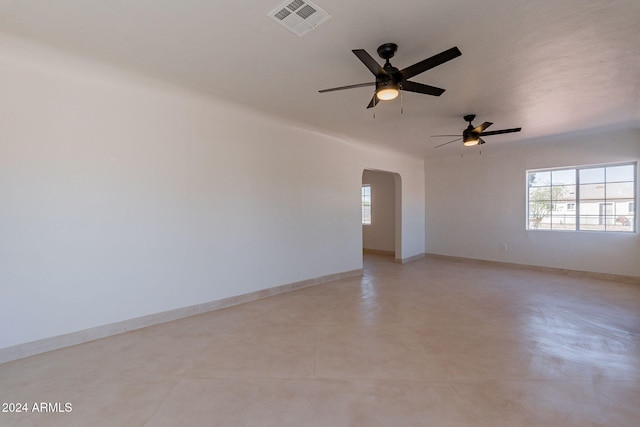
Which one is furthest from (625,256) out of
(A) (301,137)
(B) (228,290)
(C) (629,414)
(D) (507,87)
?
(B) (228,290)

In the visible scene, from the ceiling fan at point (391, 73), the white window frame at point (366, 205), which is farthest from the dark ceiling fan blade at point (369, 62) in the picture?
the white window frame at point (366, 205)

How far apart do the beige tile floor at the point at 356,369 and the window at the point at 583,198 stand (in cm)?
220

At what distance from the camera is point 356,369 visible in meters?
2.25

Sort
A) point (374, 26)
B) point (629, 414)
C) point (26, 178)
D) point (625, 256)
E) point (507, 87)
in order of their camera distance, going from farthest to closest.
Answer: point (625, 256), point (507, 87), point (26, 178), point (374, 26), point (629, 414)

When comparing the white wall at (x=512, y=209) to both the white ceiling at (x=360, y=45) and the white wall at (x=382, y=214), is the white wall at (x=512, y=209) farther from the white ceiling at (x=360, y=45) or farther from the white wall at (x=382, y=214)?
the white ceiling at (x=360, y=45)

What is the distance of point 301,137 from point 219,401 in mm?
3765

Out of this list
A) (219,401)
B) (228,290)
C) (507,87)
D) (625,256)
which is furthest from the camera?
(625,256)

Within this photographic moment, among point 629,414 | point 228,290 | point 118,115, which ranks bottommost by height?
point 629,414

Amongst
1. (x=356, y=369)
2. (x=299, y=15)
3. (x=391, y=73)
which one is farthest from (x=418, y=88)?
(x=356, y=369)

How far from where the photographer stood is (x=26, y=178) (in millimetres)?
2502

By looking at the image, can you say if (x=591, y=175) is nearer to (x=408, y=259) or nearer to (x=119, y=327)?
(x=408, y=259)

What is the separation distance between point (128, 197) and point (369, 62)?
9.33 ft

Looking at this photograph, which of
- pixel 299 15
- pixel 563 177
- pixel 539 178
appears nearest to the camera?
pixel 299 15

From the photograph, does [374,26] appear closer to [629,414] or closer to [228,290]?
[629,414]
